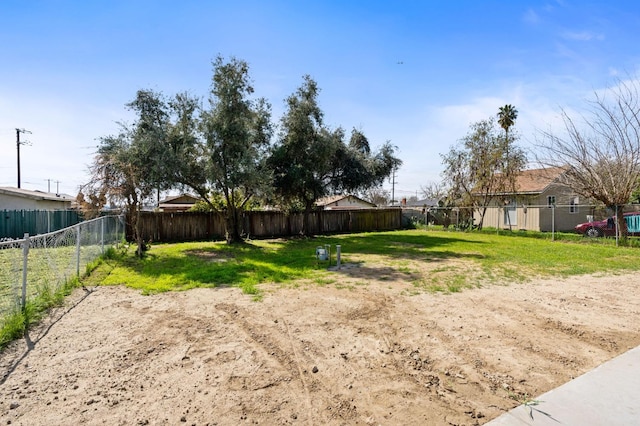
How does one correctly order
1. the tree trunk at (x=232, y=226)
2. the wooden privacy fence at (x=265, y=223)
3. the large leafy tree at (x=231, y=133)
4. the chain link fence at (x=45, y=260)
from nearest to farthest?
the chain link fence at (x=45, y=260)
the large leafy tree at (x=231, y=133)
the tree trunk at (x=232, y=226)
the wooden privacy fence at (x=265, y=223)

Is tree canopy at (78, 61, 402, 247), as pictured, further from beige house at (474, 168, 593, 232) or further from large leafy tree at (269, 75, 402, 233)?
beige house at (474, 168, 593, 232)

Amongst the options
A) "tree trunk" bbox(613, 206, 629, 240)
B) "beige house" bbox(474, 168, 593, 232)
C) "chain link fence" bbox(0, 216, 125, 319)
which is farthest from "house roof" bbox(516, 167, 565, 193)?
"chain link fence" bbox(0, 216, 125, 319)

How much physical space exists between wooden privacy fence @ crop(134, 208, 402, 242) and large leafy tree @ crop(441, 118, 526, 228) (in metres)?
4.58

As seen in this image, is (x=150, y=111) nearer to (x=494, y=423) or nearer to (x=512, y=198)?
(x=494, y=423)

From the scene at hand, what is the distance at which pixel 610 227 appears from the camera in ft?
51.6

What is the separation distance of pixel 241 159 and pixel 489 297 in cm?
941

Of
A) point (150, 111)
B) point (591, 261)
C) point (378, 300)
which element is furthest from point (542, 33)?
point (150, 111)

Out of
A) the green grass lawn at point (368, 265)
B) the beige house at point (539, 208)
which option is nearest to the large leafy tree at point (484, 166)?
the beige house at point (539, 208)

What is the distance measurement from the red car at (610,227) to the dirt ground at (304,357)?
12.8 metres

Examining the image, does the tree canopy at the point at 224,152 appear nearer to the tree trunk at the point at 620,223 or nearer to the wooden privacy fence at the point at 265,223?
the wooden privacy fence at the point at 265,223

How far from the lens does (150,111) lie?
1280 cm

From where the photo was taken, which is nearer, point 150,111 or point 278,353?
point 278,353

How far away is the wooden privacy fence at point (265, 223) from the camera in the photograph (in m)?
15.1

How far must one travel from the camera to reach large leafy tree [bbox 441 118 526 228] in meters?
19.7
